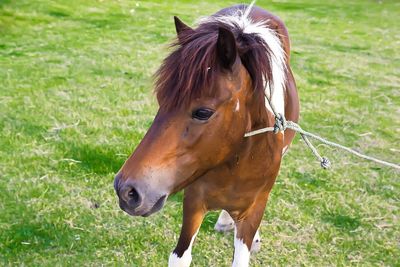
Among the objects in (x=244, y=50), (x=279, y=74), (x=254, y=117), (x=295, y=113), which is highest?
(x=244, y=50)

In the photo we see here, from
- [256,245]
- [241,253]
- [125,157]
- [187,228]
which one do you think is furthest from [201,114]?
[125,157]

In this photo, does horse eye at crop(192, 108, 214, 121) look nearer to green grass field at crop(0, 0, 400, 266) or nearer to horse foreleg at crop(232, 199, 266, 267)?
green grass field at crop(0, 0, 400, 266)

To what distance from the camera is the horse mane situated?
143 cm

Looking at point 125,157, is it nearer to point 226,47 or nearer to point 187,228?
point 187,228

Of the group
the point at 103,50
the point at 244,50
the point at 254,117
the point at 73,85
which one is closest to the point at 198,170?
the point at 254,117

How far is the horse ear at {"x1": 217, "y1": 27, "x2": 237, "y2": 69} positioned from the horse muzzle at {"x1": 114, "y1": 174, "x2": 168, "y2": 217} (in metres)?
0.42

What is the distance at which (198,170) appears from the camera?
1.51 m

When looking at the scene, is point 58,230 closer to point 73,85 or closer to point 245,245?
point 245,245

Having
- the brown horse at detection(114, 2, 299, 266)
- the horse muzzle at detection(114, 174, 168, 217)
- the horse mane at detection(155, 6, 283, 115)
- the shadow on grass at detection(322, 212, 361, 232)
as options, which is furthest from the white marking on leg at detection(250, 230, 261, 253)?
the horse muzzle at detection(114, 174, 168, 217)

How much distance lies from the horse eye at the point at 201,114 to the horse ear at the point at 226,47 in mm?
147

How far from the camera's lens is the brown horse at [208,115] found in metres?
1.41

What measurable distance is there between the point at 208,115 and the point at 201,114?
0.02 meters

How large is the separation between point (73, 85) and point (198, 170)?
10.8 feet

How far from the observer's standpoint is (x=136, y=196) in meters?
1.39
